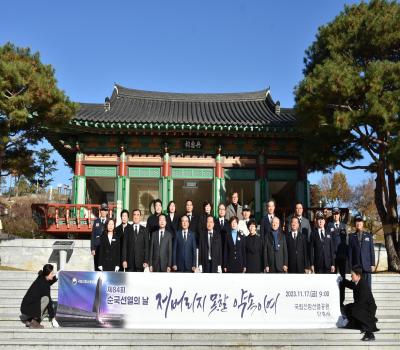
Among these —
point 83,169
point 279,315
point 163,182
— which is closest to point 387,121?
point 279,315

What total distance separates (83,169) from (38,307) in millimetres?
9974

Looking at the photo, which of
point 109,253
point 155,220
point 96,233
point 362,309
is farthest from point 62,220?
point 362,309

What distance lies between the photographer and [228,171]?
56.4 ft

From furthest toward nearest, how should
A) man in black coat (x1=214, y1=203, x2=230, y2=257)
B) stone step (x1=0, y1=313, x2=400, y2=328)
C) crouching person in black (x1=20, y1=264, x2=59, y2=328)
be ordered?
man in black coat (x1=214, y1=203, x2=230, y2=257), stone step (x1=0, y1=313, x2=400, y2=328), crouching person in black (x1=20, y1=264, x2=59, y2=328)

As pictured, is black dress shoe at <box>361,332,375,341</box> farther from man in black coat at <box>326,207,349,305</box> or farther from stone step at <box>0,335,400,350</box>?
man in black coat at <box>326,207,349,305</box>

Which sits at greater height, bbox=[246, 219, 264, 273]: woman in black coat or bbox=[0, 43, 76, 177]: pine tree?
bbox=[0, 43, 76, 177]: pine tree

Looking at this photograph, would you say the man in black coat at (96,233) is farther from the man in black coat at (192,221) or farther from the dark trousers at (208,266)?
the dark trousers at (208,266)

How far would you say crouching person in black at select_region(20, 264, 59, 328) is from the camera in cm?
731

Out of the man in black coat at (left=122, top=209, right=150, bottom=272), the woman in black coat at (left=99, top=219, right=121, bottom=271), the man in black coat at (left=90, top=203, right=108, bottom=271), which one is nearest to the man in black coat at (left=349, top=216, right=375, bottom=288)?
the man in black coat at (left=122, top=209, right=150, bottom=272)

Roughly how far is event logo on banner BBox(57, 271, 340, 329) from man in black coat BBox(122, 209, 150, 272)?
1074 mm

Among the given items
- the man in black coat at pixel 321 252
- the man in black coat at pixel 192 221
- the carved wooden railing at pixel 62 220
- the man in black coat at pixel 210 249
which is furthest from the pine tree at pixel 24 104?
the man in black coat at pixel 321 252

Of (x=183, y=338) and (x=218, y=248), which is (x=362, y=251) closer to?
(x=218, y=248)

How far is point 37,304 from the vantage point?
7.35 metres

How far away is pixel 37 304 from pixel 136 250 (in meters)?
2.02
